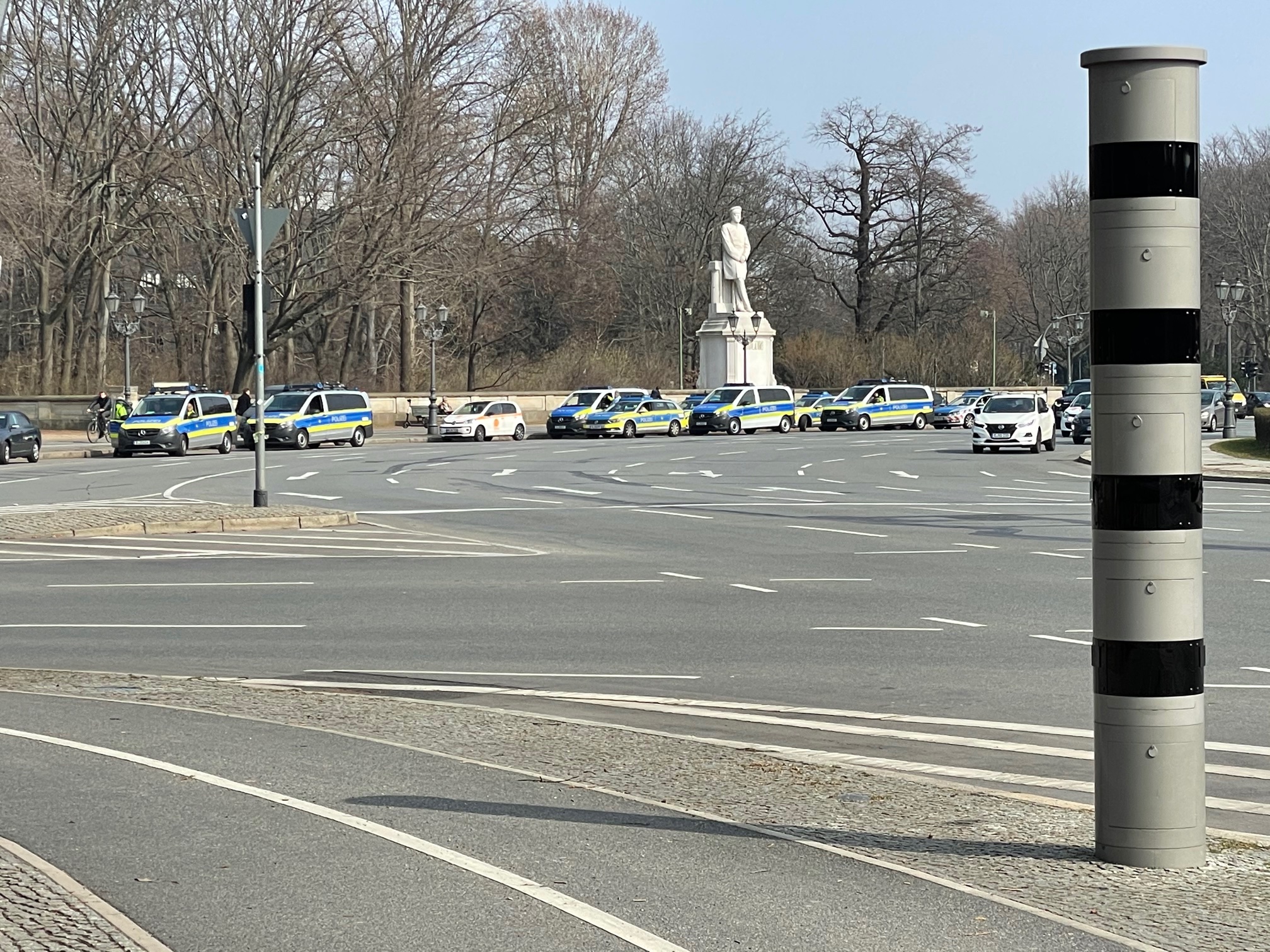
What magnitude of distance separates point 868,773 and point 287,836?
2.81 meters

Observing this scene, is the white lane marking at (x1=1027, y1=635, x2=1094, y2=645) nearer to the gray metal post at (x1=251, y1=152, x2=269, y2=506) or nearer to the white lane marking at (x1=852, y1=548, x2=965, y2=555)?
the white lane marking at (x1=852, y1=548, x2=965, y2=555)

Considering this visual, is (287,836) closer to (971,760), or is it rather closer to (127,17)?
(971,760)

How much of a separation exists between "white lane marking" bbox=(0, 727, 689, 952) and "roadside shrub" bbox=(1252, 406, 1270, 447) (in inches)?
1559

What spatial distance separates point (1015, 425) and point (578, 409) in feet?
67.7

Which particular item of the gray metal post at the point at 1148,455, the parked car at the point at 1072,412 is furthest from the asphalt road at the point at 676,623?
the parked car at the point at 1072,412

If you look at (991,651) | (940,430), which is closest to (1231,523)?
(991,651)

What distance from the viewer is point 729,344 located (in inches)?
3061

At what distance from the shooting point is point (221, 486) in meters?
32.0

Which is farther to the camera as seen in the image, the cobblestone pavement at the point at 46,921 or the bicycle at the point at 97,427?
the bicycle at the point at 97,427

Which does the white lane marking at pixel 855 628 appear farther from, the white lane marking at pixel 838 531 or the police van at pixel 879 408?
the police van at pixel 879 408

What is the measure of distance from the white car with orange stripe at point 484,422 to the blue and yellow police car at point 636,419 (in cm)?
271

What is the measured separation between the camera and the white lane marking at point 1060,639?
40.4 ft

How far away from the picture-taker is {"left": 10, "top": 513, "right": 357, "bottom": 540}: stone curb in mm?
21661

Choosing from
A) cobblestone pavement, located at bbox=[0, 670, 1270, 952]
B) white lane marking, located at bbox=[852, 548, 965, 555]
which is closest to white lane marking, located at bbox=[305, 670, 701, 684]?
cobblestone pavement, located at bbox=[0, 670, 1270, 952]
